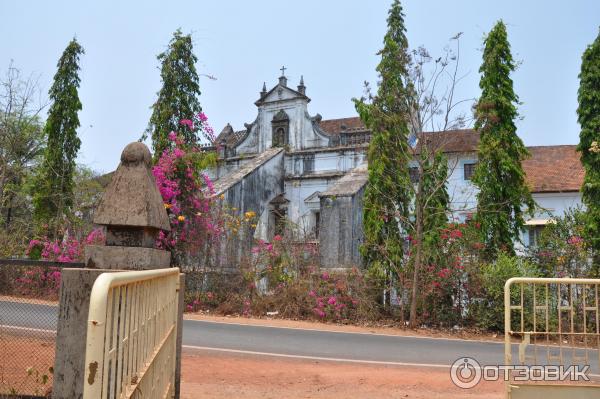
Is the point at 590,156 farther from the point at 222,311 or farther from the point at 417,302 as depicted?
the point at 222,311

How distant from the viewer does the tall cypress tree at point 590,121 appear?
64.1 ft

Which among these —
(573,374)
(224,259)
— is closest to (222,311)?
(224,259)

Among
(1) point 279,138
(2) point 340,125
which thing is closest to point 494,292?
(2) point 340,125

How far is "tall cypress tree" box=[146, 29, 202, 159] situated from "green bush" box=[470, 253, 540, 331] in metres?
11.9

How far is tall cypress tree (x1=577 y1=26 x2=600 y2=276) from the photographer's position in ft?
64.1

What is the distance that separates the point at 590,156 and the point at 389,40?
344 inches

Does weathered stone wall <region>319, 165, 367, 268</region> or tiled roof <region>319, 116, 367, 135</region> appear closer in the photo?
weathered stone wall <region>319, 165, 367, 268</region>

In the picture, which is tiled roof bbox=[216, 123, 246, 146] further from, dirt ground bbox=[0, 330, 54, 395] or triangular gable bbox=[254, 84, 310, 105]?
dirt ground bbox=[0, 330, 54, 395]

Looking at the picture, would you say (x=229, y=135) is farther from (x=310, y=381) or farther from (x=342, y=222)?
(x=310, y=381)

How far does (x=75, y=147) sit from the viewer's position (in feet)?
88.4

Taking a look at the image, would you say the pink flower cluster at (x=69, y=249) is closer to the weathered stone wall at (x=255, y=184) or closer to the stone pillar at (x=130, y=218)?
the weathered stone wall at (x=255, y=184)

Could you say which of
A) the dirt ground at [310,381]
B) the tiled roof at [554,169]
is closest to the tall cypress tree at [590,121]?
the tiled roof at [554,169]

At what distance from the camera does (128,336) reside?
103 inches

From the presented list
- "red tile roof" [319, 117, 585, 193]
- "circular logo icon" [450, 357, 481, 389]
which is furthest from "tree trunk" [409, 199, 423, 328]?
"red tile roof" [319, 117, 585, 193]
